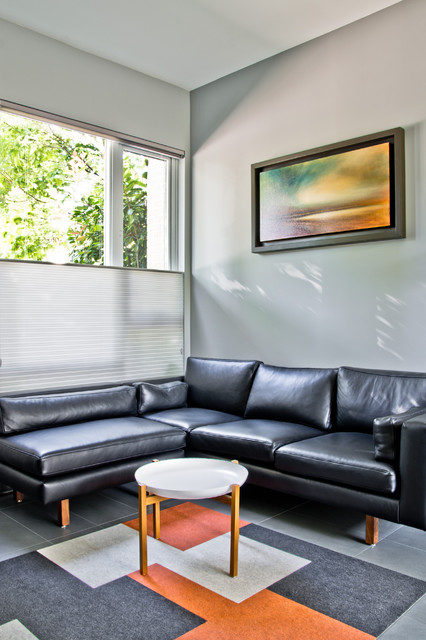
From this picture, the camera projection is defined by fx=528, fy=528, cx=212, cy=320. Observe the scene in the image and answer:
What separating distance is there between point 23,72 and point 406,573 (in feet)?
12.6

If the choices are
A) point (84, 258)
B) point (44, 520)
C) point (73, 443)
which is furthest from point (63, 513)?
point (84, 258)

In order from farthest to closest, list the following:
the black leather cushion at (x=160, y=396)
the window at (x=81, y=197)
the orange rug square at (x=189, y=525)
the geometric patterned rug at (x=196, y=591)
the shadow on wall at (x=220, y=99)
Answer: the shadow on wall at (x=220, y=99), the black leather cushion at (x=160, y=396), the window at (x=81, y=197), the orange rug square at (x=189, y=525), the geometric patterned rug at (x=196, y=591)

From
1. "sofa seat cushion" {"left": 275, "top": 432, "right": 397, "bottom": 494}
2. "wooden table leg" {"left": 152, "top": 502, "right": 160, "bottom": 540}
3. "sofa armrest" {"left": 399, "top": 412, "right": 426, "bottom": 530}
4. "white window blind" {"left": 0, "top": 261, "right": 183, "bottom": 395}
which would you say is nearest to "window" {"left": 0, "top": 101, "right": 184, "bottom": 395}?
"white window blind" {"left": 0, "top": 261, "right": 183, "bottom": 395}

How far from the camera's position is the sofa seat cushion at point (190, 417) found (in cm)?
360

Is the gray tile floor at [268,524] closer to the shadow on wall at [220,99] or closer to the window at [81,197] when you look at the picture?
the window at [81,197]

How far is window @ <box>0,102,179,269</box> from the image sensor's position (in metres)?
3.72

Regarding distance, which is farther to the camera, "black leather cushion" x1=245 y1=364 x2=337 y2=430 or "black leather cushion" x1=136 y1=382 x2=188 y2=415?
"black leather cushion" x1=136 y1=382 x2=188 y2=415

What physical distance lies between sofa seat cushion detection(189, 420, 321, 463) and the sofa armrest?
0.77m

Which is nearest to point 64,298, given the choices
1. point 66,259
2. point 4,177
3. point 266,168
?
point 66,259

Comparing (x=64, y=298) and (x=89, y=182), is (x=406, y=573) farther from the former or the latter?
(x=89, y=182)

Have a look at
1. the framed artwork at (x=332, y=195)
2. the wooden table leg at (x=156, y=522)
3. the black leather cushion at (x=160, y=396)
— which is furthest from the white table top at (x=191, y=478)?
the framed artwork at (x=332, y=195)

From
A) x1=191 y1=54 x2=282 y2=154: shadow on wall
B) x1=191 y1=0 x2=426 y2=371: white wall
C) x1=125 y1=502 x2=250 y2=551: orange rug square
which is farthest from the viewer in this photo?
x1=191 y1=54 x2=282 y2=154: shadow on wall

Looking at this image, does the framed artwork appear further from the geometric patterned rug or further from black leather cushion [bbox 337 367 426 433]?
the geometric patterned rug

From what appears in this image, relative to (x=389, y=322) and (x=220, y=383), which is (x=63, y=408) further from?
(x=389, y=322)
